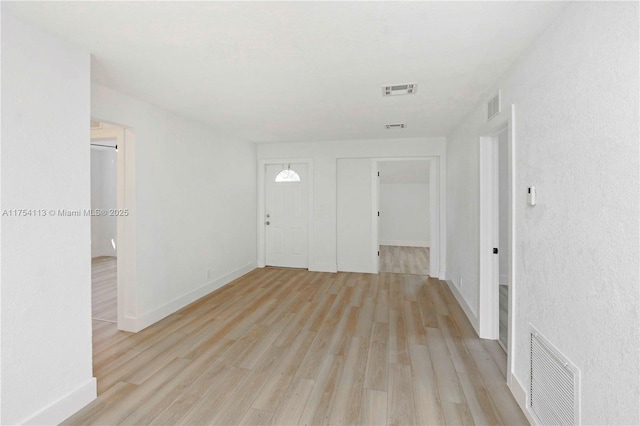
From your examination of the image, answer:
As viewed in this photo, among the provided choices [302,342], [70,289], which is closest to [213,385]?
[302,342]

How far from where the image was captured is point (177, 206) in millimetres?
3793

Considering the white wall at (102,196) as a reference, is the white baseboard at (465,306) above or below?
below

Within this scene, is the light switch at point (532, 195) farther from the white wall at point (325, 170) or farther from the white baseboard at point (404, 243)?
the white baseboard at point (404, 243)

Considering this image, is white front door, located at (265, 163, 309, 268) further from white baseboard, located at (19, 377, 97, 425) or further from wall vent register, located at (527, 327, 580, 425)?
wall vent register, located at (527, 327, 580, 425)

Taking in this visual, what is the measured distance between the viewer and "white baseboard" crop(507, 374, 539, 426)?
186 centimetres

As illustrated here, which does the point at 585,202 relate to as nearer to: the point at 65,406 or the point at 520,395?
the point at 520,395

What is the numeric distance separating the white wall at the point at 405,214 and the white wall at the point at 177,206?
4.91 meters

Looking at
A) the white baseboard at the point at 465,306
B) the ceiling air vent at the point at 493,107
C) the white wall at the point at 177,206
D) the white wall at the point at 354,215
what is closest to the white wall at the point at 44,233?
the white wall at the point at 177,206

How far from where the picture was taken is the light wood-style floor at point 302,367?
1960 millimetres

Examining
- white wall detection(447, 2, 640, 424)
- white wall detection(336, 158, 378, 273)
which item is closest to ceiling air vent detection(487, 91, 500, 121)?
white wall detection(447, 2, 640, 424)

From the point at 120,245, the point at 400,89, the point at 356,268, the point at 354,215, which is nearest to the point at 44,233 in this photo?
the point at 120,245

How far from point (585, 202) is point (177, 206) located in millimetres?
3864

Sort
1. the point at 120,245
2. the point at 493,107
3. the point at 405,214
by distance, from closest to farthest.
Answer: the point at 493,107, the point at 120,245, the point at 405,214

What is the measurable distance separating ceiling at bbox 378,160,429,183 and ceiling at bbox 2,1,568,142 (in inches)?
151
